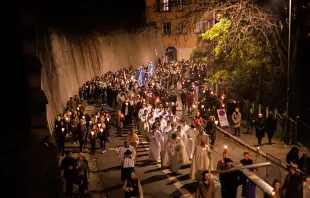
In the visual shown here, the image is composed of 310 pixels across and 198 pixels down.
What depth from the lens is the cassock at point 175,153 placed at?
16.9m

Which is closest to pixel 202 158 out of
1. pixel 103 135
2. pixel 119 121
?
pixel 103 135

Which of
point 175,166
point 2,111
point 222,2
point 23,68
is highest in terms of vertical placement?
point 222,2

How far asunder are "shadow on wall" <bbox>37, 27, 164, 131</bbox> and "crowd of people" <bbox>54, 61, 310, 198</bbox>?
4.96 feet

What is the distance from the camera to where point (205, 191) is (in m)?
11.5

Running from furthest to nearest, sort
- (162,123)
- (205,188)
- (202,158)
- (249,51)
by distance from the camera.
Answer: (249,51) < (162,123) < (202,158) < (205,188)

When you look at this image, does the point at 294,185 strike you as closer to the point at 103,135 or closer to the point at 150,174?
the point at 150,174

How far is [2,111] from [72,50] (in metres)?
25.3

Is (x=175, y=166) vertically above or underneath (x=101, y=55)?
underneath

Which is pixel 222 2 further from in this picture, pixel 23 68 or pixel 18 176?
pixel 18 176

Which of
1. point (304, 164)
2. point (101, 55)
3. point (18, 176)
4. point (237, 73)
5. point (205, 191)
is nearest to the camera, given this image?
point (18, 176)


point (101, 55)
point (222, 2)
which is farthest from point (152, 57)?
point (222, 2)

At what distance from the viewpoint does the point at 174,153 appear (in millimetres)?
16938

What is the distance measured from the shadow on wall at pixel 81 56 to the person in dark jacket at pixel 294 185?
12.9m

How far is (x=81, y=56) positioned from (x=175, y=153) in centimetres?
2196
